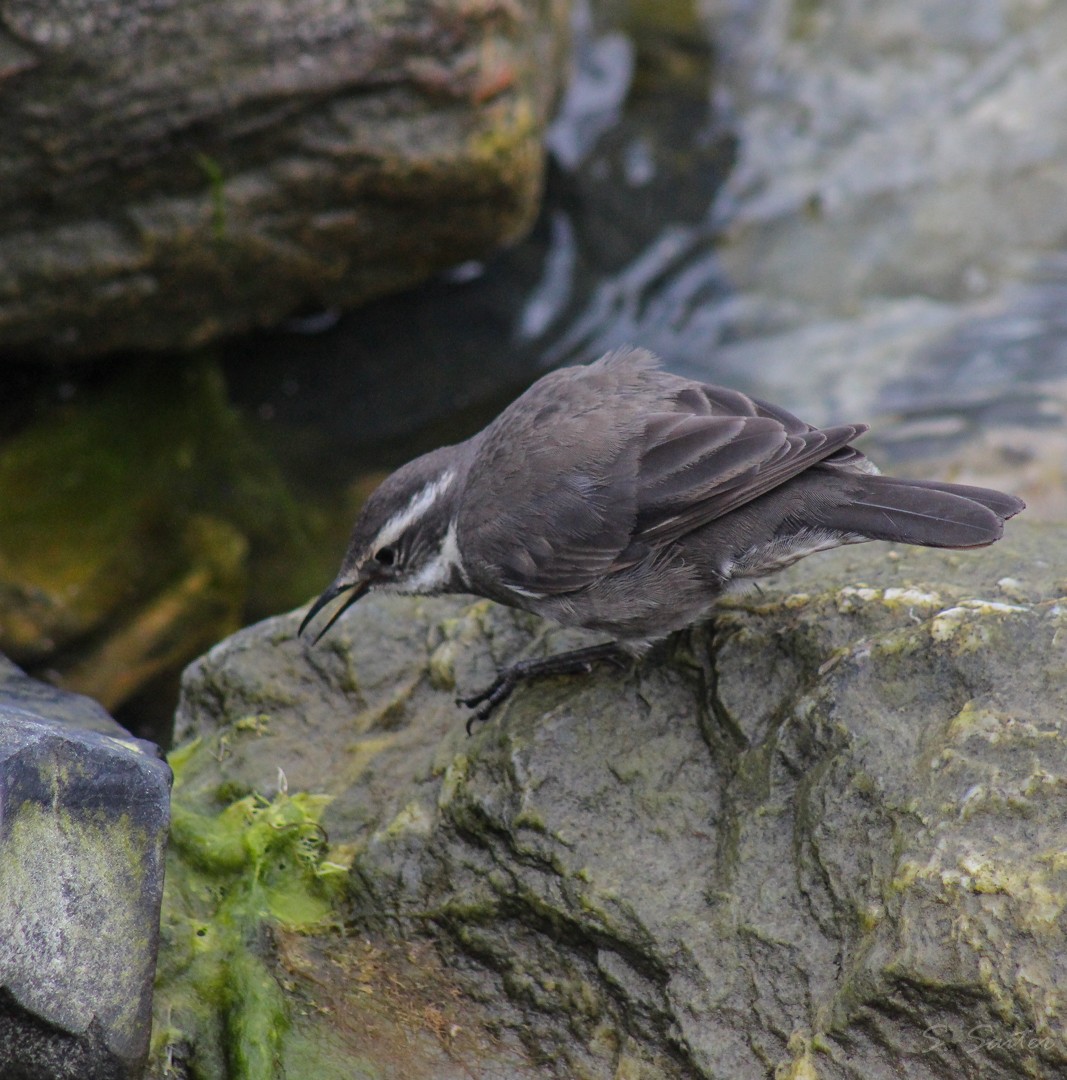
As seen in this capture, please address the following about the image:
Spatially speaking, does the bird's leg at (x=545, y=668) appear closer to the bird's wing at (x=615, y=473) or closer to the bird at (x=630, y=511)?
the bird at (x=630, y=511)

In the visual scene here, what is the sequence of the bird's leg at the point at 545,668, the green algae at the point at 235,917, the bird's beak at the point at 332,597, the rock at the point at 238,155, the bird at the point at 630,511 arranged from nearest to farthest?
1. the green algae at the point at 235,917
2. the bird at the point at 630,511
3. the bird's leg at the point at 545,668
4. the bird's beak at the point at 332,597
5. the rock at the point at 238,155

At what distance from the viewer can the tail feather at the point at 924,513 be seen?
14.9ft

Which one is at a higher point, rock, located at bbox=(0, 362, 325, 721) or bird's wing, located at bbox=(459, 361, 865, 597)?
bird's wing, located at bbox=(459, 361, 865, 597)

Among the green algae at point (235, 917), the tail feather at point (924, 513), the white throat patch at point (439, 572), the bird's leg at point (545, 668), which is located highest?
the tail feather at point (924, 513)

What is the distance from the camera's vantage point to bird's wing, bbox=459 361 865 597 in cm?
499

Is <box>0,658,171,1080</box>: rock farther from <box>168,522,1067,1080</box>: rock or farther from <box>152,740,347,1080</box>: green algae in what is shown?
<box>168,522,1067,1080</box>: rock

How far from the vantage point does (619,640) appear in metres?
5.30

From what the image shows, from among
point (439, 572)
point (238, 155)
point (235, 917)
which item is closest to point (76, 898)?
point (235, 917)

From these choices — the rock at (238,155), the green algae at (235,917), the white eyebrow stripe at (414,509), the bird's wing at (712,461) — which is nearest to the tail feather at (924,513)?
the bird's wing at (712,461)

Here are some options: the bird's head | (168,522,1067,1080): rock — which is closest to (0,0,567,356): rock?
the bird's head

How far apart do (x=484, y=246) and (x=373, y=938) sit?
6231mm

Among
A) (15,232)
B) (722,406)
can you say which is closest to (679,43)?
(15,232)

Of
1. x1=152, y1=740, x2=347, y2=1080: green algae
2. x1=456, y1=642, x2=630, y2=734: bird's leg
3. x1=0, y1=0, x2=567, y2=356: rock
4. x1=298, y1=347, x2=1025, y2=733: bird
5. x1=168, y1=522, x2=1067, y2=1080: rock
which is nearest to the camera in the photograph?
x1=168, y1=522, x2=1067, y2=1080: rock

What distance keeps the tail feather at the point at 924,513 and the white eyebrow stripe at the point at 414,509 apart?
5.81ft
